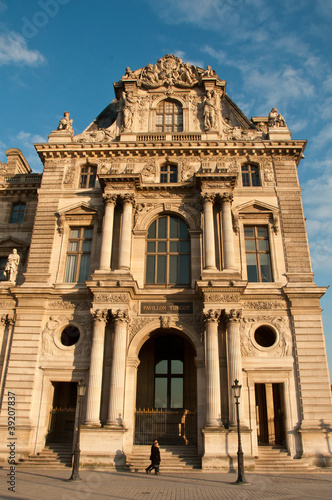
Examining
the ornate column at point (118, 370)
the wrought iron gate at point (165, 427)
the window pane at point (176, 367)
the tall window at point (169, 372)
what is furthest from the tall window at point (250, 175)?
the wrought iron gate at point (165, 427)

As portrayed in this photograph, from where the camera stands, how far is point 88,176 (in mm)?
27156

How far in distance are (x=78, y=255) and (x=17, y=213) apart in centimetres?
790

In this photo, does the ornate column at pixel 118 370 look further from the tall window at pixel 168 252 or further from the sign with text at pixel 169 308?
the tall window at pixel 168 252

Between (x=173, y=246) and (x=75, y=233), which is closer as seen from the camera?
(x=173, y=246)

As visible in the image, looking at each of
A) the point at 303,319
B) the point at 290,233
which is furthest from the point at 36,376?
the point at 290,233

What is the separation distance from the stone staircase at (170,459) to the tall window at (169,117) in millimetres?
19973

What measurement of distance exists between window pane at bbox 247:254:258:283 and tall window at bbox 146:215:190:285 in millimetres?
3519

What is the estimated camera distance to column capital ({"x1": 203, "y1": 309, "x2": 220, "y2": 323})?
21.2 meters

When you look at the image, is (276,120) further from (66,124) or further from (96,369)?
(96,369)

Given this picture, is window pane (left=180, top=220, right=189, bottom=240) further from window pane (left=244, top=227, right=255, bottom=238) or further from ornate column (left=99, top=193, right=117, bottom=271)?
ornate column (left=99, top=193, right=117, bottom=271)

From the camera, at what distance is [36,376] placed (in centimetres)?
2167

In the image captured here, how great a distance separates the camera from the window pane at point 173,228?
2538 cm

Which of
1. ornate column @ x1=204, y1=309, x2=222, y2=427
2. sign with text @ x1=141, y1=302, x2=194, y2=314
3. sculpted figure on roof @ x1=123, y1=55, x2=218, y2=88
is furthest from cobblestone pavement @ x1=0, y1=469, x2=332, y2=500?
sculpted figure on roof @ x1=123, y1=55, x2=218, y2=88

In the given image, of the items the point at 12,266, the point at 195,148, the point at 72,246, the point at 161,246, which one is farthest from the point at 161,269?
the point at 12,266
